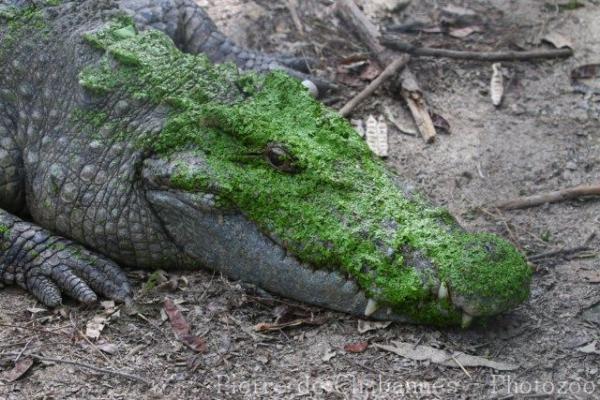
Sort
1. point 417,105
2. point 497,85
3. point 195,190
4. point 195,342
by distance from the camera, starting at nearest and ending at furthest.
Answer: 1. point 195,342
2. point 195,190
3. point 417,105
4. point 497,85

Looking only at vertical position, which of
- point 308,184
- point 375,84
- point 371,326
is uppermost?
point 308,184

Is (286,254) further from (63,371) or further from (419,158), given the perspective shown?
(419,158)

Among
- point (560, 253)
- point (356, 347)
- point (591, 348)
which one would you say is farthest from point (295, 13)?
point (591, 348)

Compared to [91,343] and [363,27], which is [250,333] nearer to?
[91,343]

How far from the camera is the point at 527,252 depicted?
491 centimetres

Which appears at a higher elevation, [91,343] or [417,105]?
[91,343]

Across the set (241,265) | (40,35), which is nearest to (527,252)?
(241,265)

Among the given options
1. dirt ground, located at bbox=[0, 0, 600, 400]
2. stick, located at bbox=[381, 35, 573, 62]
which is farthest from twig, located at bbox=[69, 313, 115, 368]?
stick, located at bbox=[381, 35, 573, 62]

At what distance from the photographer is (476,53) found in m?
6.67

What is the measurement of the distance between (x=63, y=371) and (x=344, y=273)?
141 centimetres

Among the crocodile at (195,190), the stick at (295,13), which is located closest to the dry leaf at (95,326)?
the crocodile at (195,190)

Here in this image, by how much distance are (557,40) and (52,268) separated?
4313 millimetres

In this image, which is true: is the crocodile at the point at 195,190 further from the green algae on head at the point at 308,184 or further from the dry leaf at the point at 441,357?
the dry leaf at the point at 441,357

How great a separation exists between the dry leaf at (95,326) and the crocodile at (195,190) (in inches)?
5.3
